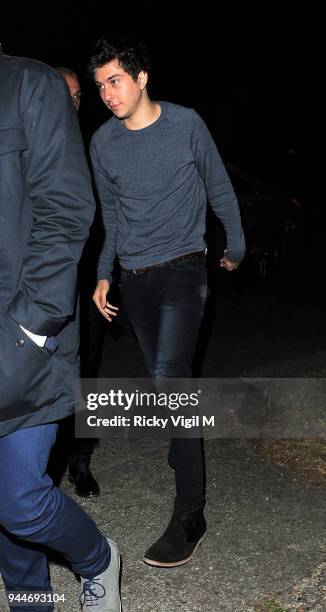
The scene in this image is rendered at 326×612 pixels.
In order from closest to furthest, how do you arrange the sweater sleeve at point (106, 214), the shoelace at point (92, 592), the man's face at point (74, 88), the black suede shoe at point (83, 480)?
1. the shoelace at point (92, 592)
2. the sweater sleeve at point (106, 214)
3. the man's face at point (74, 88)
4. the black suede shoe at point (83, 480)

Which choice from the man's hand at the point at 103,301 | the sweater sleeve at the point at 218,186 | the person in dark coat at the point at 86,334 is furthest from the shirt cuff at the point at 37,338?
the person in dark coat at the point at 86,334

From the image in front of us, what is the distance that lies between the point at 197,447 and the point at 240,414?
1.71 meters

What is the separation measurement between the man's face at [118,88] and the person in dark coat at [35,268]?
1098 millimetres

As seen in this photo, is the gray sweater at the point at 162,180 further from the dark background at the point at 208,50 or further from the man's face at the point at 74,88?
the dark background at the point at 208,50

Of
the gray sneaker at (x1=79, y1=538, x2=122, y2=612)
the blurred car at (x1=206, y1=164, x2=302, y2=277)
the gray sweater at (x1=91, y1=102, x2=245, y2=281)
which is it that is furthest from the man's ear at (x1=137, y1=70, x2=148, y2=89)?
the blurred car at (x1=206, y1=164, x2=302, y2=277)

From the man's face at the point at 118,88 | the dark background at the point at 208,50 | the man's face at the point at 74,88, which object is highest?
the man's face at the point at 118,88

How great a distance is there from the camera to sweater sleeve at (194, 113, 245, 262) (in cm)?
376

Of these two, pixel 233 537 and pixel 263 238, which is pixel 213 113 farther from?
pixel 233 537

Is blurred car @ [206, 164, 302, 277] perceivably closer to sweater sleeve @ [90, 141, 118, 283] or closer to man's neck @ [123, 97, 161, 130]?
sweater sleeve @ [90, 141, 118, 283]

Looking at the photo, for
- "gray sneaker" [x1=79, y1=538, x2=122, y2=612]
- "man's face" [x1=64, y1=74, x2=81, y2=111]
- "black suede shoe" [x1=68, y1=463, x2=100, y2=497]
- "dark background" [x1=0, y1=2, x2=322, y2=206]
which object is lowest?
"dark background" [x1=0, y1=2, x2=322, y2=206]

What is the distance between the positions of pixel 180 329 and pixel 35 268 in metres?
1.29

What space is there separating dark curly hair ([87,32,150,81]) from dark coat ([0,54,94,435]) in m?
1.12

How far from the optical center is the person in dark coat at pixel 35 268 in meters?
2.48

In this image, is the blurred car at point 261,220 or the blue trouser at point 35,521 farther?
the blurred car at point 261,220
